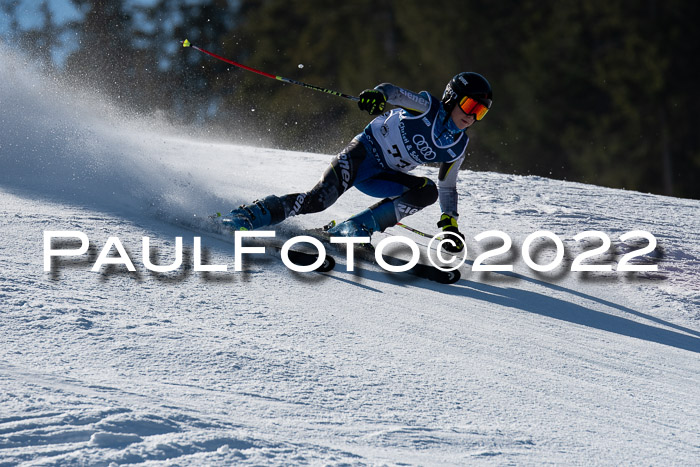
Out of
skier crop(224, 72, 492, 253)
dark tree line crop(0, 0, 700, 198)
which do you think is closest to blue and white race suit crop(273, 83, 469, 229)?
skier crop(224, 72, 492, 253)

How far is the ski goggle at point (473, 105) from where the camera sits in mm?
4809

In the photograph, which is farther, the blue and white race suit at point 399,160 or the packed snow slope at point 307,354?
the blue and white race suit at point 399,160

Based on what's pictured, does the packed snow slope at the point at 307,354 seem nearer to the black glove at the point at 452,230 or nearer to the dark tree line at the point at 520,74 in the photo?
the black glove at the point at 452,230

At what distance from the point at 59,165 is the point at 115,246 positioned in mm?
2310

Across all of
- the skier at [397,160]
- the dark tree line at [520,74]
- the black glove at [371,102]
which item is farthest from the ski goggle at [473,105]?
the dark tree line at [520,74]

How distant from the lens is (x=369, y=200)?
7395mm

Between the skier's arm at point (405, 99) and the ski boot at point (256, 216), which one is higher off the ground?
the skier's arm at point (405, 99)

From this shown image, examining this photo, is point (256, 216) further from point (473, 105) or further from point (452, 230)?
point (473, 105)

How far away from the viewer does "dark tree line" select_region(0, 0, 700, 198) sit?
2119 centimetres

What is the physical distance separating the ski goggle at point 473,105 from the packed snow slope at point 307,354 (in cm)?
103

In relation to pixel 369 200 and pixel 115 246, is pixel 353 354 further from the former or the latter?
pixel 369 200

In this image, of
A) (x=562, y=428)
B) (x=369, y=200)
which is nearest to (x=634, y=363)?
(x=562, y=428)

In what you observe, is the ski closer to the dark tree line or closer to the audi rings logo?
the audi rings logo

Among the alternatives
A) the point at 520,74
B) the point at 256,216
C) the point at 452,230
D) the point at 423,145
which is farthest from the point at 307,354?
the point at 520,74
